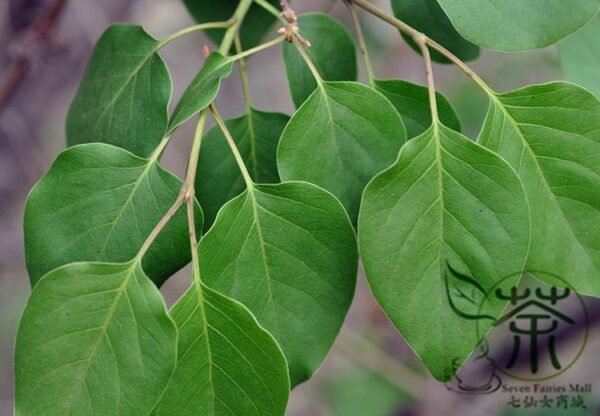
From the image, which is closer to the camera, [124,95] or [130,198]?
[130,198]

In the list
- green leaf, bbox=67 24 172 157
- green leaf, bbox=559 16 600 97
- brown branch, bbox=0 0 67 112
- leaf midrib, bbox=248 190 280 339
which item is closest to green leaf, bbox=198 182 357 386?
leaf midrib, bbox=248 190 280 339

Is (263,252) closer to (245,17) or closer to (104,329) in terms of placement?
(104,329)

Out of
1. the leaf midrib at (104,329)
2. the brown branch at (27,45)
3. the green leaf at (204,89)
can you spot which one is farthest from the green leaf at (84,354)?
the brown branch at (27,45)

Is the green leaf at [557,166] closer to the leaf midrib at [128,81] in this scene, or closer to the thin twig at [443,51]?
the thin twig at [443,51]

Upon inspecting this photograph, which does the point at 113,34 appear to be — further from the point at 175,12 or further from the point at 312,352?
the point at 175,12

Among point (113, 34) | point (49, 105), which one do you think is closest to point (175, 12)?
point (49, 105)

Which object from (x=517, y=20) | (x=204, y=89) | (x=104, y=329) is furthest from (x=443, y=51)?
(x=104, y=329)
